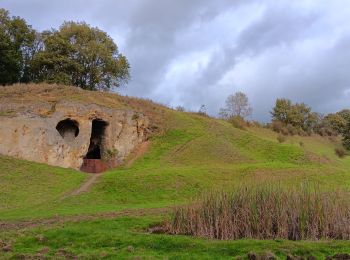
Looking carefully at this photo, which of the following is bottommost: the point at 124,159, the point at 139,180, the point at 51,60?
the point at 139,180

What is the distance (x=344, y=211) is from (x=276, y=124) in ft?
161

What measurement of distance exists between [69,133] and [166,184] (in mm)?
17401

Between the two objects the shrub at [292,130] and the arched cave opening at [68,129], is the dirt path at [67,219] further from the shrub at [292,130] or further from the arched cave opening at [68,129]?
the shrub at [292,130]

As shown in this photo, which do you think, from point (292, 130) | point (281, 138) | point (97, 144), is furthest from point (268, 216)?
point (292, 130)

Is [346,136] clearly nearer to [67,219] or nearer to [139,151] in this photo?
[139,151]

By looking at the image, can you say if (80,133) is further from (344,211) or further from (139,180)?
(344,211)

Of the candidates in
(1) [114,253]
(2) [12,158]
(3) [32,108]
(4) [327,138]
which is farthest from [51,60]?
(1) [114,253]

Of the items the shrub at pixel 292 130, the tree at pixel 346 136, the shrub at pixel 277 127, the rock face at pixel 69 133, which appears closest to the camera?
the rock face at pixel 69 133

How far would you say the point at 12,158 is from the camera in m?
37.7

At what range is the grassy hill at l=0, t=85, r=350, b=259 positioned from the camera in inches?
607

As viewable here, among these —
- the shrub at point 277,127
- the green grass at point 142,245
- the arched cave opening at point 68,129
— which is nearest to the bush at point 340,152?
the shrub at point 277,127

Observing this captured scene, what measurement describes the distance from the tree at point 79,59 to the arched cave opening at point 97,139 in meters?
12.4

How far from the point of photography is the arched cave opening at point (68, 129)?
4597 cm

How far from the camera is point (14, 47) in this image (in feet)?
198
